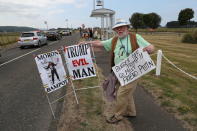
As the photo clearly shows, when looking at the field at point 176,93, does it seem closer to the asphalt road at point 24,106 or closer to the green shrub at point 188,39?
the asphalt road at point 24,106

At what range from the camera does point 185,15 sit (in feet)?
280

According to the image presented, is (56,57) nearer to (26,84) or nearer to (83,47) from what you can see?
(83,47)

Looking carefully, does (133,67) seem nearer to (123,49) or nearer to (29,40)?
(123,49)

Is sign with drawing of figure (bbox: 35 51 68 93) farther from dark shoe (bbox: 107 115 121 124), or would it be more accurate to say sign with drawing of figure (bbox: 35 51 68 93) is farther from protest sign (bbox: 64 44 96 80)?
dark shoe (bbox: 107 115 121 124)

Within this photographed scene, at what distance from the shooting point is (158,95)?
579cm

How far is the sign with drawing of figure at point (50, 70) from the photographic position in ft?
15.4

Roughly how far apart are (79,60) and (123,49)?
1.36 metres

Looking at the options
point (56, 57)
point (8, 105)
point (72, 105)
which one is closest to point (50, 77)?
point (56, 57)

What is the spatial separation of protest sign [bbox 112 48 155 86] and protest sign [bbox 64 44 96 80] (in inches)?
42.3

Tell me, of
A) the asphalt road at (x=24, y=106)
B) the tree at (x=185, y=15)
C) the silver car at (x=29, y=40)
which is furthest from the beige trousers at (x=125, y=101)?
the tree at (x=185, y=15)

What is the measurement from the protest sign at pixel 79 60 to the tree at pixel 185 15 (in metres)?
89.5

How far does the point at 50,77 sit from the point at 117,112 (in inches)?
65.8

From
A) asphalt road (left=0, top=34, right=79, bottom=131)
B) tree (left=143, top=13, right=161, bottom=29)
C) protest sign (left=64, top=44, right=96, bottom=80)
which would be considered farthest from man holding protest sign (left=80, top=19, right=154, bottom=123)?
tree (left=143, top=13, right=161, bottom=29)

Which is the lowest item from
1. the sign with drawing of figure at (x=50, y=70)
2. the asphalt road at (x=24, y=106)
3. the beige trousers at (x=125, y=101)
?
the asphalt road at (x=24, y=106)
